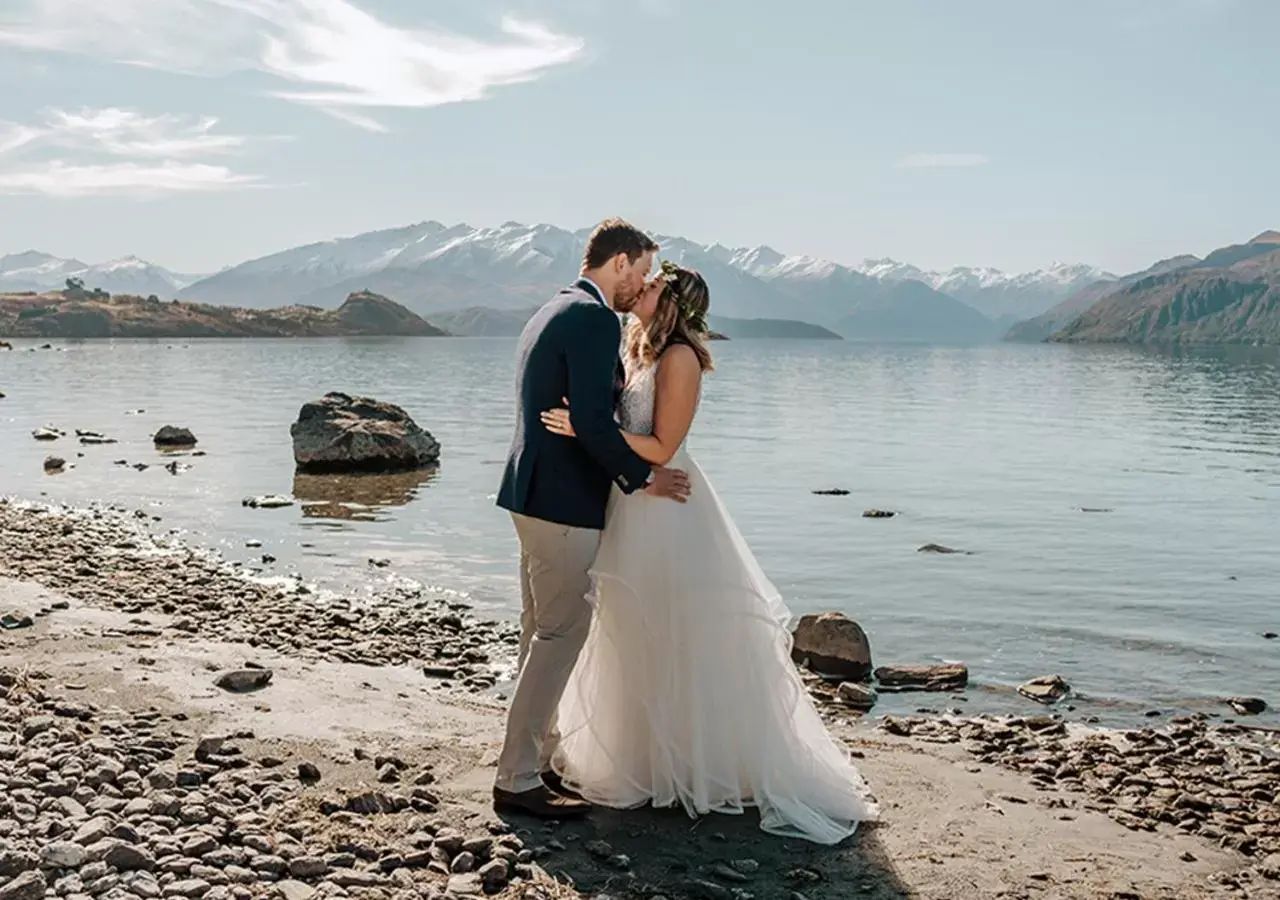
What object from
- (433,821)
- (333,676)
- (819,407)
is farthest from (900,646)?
(819,407)

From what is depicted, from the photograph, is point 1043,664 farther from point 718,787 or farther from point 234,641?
point 234,641

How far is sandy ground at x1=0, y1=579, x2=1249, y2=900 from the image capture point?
765cm

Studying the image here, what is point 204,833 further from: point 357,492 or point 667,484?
point 357,492

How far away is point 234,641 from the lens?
14469mm

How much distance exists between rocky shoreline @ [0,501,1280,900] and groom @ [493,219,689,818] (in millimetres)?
642

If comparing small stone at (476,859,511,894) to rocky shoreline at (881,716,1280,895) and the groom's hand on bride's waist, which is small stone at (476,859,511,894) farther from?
rocky shoreline at (881,716,1280,895)

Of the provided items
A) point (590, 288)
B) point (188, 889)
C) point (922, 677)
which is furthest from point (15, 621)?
point (922, 677)

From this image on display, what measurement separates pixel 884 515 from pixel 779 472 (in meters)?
9.61

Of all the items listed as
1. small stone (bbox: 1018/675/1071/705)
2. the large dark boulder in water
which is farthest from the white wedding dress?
the large dark boulder in water

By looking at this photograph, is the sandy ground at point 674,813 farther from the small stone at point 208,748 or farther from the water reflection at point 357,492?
the water reflection at point 357,492

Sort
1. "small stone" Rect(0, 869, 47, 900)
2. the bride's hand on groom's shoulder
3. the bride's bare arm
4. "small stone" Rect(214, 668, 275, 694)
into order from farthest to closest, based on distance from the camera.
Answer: "small stone" Rect(214, 668, 275, 694) < the bride's bare arm < the bride's hand on groom's shoulder < "small stone" Rect(0, 869, 47, 900)

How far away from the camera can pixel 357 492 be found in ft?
102

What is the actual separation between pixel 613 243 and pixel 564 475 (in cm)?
158

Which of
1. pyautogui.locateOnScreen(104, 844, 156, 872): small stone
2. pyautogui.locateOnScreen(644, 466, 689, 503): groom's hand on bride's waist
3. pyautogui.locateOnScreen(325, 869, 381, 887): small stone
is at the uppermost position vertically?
pyautogui.locateOnScreen(644, 466, 689, 503): groom's hand on bride's waist
